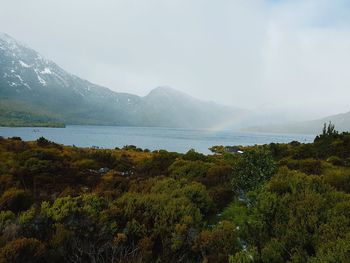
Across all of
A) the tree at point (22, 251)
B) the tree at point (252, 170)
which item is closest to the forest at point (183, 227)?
the tree at point (22, 251)

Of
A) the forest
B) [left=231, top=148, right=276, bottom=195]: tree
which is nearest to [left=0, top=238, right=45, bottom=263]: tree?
the forest

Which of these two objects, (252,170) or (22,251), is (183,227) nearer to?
(22,251)

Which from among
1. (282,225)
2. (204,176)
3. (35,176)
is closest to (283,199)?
(282,225)

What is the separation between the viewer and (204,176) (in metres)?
22.3

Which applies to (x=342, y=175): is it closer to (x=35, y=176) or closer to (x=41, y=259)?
(x=41, y=259)

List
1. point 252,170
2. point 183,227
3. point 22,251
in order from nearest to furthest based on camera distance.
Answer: point 22,251 < point 183,227 < point 252,170

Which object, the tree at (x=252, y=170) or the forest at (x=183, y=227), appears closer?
the forest at (x=183, y=227)

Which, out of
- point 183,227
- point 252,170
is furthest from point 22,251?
point 252,170

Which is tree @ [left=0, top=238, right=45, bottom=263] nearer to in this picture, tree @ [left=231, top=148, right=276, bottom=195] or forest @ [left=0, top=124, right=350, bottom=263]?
forest @ [left=0, top=124, right=350, bottom=263]

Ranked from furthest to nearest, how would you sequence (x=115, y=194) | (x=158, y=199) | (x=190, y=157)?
(x=190, y=157) < (x=115, y=194) < (x=158, y=199)

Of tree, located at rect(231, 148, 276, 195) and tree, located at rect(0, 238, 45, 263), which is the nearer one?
tree, located at rect(0, 238, 45, 263)

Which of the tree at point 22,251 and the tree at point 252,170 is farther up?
the tree at point 252,170

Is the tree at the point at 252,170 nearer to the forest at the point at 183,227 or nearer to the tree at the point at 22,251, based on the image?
the forest at the point at 183,227

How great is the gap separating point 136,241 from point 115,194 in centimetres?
464
